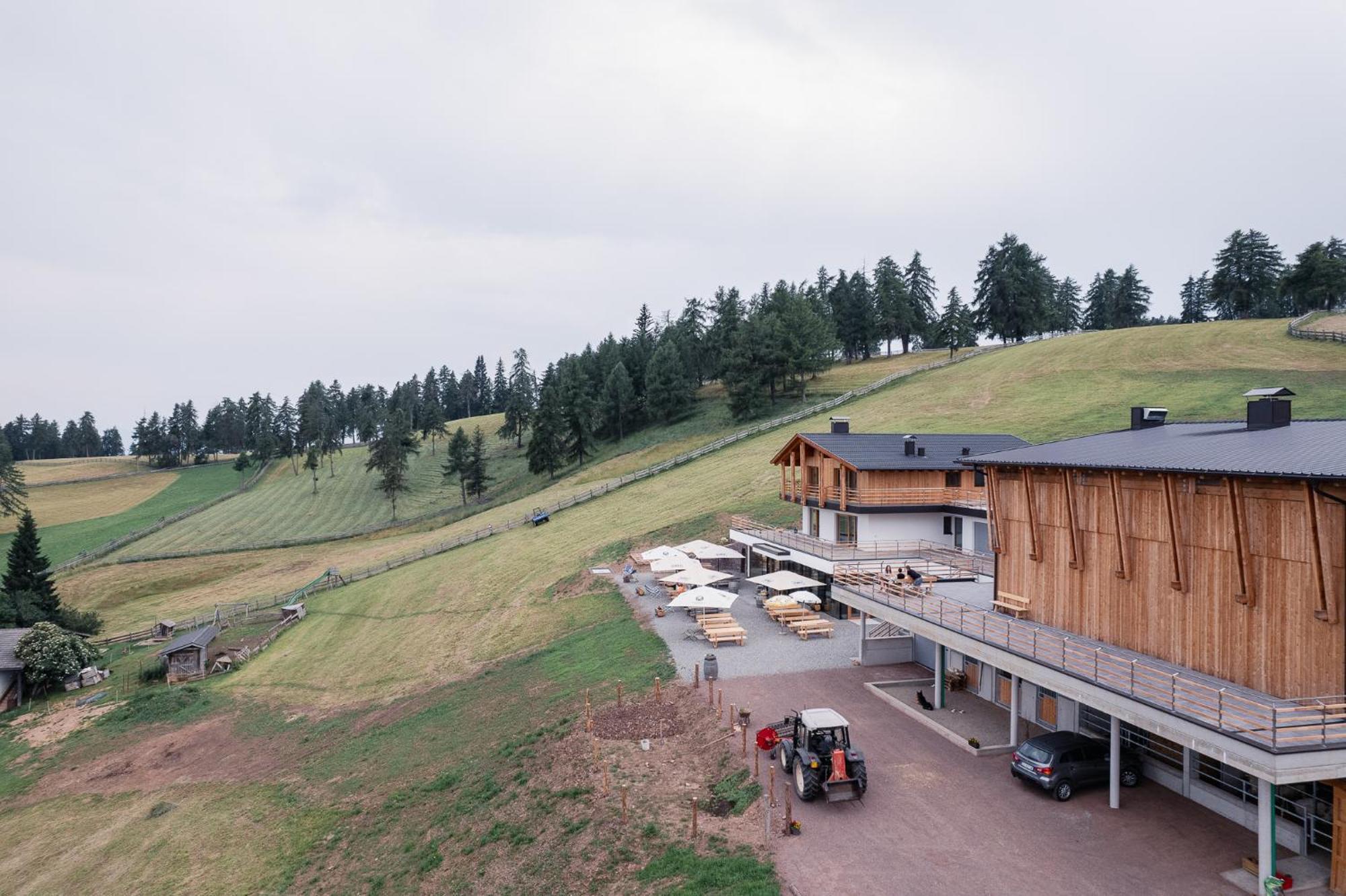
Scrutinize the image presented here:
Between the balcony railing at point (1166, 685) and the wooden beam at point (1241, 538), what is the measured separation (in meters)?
2.28

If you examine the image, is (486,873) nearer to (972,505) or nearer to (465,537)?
(972,505)

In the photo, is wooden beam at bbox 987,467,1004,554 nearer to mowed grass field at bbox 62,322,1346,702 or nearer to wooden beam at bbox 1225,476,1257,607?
wooden beam at bbox 1225,476,1257,607

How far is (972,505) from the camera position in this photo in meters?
38.5

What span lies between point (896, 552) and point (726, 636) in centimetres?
1138

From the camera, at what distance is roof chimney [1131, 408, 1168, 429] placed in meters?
28.2

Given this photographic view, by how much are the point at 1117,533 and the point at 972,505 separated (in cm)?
1778

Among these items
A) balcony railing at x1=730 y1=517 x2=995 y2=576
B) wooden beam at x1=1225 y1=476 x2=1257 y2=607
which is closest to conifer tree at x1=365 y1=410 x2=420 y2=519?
balcony railing at x1=730 y1=517 x2=995 y2=576

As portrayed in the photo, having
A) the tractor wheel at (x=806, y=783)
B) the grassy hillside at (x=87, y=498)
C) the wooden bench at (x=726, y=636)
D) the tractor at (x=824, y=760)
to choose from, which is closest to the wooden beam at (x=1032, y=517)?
the tractor at (x=824, y=760)

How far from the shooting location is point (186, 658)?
4494 centimetres

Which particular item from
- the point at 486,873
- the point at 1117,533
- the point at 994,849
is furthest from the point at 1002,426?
the point at 486,873

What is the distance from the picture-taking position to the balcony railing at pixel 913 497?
39.3 m

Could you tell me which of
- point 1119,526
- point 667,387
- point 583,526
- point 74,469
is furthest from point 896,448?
point 74,469

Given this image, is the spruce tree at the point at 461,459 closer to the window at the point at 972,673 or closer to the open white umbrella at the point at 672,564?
the open white umbrella at the point at 672,564

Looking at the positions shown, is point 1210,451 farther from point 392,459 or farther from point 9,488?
point 9,488
